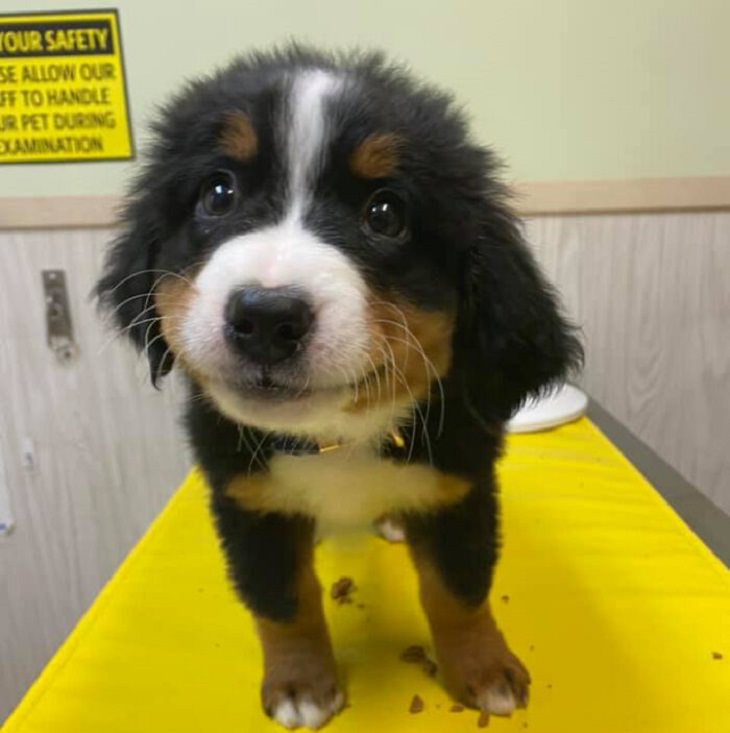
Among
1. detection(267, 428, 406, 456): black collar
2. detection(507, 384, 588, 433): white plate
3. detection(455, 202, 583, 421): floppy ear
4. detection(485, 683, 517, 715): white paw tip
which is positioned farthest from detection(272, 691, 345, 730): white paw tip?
detection(507, 384, 588, 433): white plate

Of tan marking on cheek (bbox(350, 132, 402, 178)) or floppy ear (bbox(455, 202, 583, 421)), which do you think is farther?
floppy ear (bbox(455, 202, 583, 421))

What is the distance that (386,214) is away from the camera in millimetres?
868

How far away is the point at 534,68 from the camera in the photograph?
188cm

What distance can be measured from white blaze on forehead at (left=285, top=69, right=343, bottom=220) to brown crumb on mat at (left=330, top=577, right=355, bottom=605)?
0.71m

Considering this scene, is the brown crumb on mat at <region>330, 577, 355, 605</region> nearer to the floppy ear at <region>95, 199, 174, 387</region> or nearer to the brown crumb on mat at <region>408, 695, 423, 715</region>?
the brown crumb on mat at <region>408, 695, 423, 715</region>

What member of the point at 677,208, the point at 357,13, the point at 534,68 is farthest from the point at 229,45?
the point at 677,208

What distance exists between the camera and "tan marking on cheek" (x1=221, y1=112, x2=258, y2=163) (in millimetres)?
846

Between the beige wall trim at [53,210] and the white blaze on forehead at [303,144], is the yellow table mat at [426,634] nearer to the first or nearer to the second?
the white blaze on forehead at [303,144]

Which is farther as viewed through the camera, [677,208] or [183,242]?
[677,208]

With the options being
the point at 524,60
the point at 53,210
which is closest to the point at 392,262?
the point at 524,60

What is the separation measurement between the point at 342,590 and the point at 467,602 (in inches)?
12.0

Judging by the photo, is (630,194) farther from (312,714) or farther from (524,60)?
(312,714)

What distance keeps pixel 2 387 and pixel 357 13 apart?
1390mm

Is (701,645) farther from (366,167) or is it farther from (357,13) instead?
(357,13)
